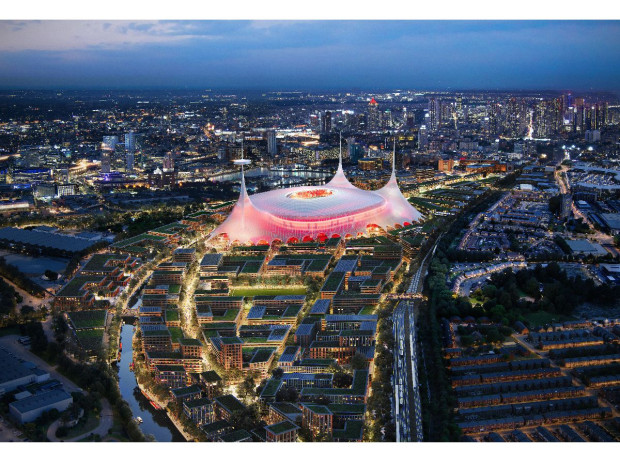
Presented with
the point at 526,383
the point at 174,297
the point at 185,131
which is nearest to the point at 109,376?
the point at 174,297

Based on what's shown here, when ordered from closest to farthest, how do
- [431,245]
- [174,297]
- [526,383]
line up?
[526,383], [174,297], [431,245]

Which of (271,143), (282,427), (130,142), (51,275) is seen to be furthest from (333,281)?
(130,142)

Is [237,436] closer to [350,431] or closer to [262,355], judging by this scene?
[350,431]

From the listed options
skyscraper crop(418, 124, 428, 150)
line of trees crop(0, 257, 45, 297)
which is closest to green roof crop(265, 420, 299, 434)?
line of trees crop(0, 257, 45, 297)

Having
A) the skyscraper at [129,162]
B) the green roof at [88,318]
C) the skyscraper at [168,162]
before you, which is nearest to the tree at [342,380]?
the green roof at [88,318]

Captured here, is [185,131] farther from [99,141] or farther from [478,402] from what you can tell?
[478,402]

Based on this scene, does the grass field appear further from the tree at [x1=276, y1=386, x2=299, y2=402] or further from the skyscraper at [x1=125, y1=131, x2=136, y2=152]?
the skyscraper at [x1=125, y1=131, x2=136, y2=152]
